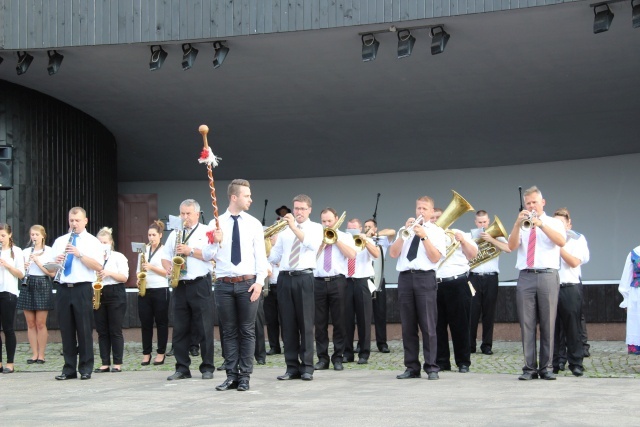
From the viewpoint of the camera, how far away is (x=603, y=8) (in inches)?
461

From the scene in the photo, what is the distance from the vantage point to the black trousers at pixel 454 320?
10.5 m

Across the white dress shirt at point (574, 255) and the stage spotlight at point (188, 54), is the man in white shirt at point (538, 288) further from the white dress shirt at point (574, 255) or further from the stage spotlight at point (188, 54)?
the stage spotlight at point (188, 54)

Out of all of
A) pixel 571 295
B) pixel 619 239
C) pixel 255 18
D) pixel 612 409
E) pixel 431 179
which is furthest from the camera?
pixel 431 179

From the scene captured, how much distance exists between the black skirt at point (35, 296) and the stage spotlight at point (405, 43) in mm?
5418

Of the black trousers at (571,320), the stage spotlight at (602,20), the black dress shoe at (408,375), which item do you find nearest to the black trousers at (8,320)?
the black dress shoe at (408,375)

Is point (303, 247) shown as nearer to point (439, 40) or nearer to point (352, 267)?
point (352, 267)

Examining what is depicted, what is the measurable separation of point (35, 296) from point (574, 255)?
6.71m

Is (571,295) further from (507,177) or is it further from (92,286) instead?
(507,177)

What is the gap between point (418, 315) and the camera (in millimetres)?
9898

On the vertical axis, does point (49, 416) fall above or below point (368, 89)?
below

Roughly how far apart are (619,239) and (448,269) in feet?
31.4

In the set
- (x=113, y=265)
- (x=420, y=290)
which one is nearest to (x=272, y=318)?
(x=113, y=265)

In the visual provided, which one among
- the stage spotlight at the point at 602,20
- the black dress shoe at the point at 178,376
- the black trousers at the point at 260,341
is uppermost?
the stage spotlight at the point at 602,20

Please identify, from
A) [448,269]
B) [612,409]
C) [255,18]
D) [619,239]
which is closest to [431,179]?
[619,239]
